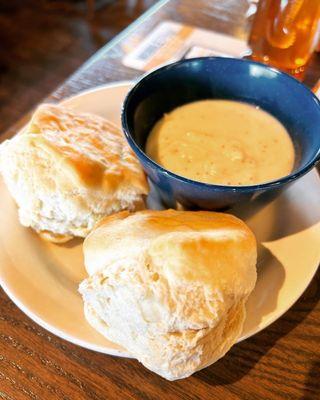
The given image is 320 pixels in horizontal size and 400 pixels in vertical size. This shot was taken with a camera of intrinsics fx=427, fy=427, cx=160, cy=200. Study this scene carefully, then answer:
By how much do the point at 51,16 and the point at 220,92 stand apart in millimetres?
2144

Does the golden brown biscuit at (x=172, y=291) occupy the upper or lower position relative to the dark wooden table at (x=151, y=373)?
upper

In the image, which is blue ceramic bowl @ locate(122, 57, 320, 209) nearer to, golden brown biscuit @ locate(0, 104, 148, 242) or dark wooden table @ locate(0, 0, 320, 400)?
golden brown biscuit @ locate(0, 104, 148, 242)

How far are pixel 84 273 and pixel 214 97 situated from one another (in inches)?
19.8

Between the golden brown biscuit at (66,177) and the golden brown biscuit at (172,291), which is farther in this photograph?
the golden brown biscuit at (66,177)

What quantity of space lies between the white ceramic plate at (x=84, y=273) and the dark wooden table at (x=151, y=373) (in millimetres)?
61

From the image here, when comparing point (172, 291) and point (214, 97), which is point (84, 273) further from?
point (214, 97)

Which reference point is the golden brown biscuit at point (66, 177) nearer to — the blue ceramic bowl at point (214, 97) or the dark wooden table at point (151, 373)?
the blue ceramic bowl at point (214, 97)

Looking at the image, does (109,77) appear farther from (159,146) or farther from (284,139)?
(284,139)

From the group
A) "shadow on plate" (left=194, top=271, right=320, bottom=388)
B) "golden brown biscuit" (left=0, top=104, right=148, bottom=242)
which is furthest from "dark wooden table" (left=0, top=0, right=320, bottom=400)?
"golden brown biscuit" (left=0, top=104, right=148, bottom=242)

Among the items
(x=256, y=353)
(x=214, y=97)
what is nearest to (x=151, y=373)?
(x=256, y=353)

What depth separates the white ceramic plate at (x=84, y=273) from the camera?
2.23 feet

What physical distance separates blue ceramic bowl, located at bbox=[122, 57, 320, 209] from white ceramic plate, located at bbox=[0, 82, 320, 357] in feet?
0.33

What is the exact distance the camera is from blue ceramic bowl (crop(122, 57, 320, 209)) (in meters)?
0.77

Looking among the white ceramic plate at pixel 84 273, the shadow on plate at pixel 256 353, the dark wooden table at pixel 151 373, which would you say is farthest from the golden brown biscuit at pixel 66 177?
the shadow on plate at pixel 256 353
